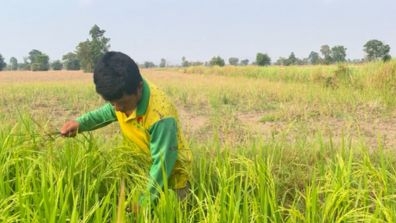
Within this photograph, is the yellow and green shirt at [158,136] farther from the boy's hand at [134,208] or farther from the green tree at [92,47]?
the green tree at [92,47]

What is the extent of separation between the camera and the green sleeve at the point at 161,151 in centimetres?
200

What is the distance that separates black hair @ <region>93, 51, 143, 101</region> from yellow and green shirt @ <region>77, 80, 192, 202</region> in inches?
5.0

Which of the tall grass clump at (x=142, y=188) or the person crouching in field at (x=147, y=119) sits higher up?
the person crouching in field at (x=147, y=119)

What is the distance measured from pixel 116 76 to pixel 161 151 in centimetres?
38

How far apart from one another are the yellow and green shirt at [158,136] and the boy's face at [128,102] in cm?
2

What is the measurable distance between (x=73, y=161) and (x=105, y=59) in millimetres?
551

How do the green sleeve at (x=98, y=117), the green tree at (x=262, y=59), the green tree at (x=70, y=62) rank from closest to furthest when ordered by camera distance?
the green sleeve at (x=98, y=117)
the green tree at (x=262, y=59)
the green tree at (x=70, y=62)

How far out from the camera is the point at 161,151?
202 centimetres

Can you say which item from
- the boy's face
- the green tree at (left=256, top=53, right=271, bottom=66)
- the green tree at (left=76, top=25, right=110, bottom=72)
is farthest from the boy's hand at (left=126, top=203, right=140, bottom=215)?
the green tree at (left=256, top=53, right=271, bottom=66)

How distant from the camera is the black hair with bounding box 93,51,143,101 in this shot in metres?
2.00

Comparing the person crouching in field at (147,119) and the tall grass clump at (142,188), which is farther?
the person crouching in field at (147,119)

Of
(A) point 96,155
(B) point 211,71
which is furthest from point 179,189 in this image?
(B) point 211,71

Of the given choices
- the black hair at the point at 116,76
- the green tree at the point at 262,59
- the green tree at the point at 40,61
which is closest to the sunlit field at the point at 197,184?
the black hair at the point at 116,76

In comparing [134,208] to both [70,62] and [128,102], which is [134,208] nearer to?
[128,102]
